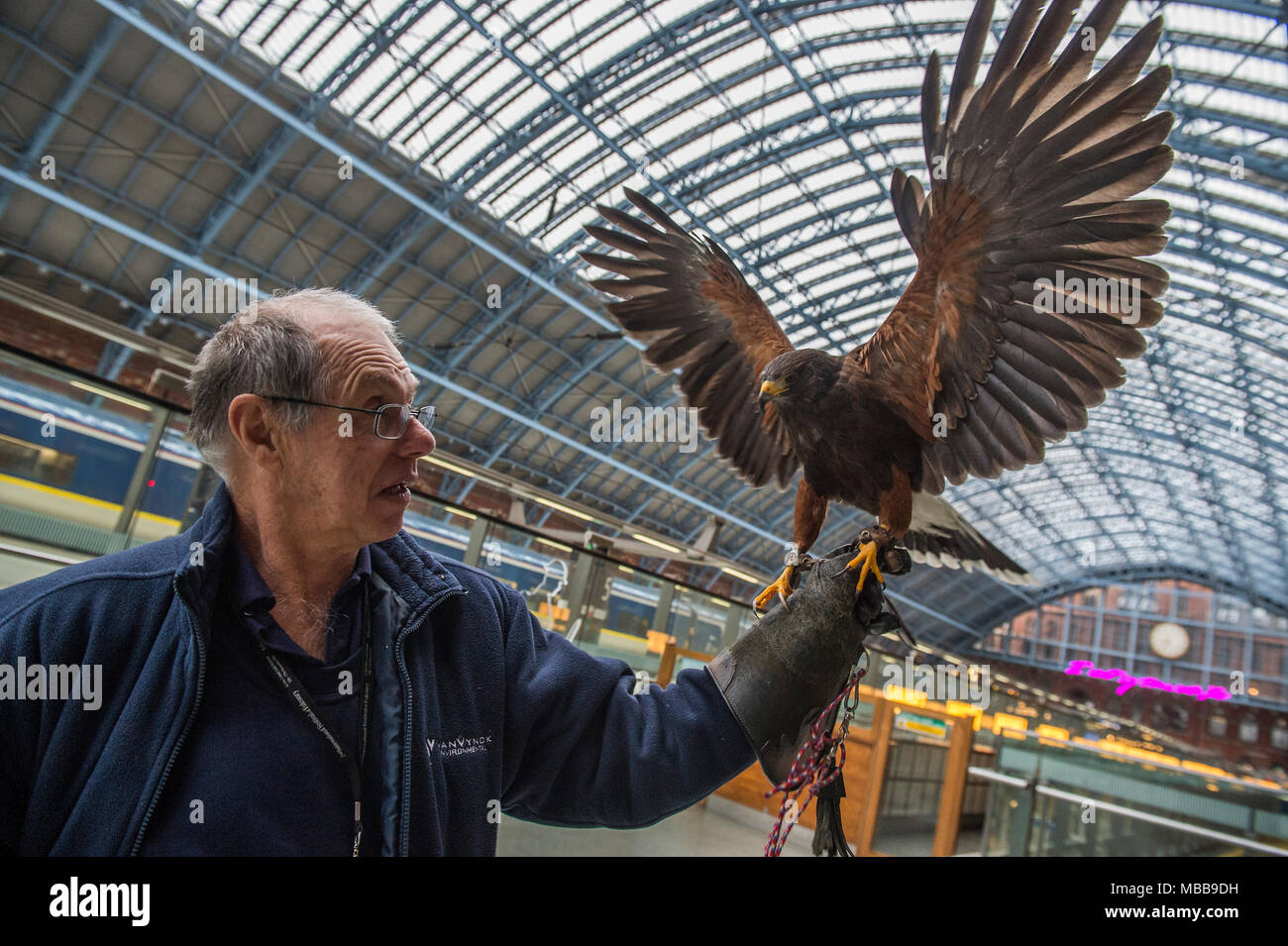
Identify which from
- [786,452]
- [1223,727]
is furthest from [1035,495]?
[786,452]

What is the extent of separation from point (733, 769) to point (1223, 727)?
36121 mm

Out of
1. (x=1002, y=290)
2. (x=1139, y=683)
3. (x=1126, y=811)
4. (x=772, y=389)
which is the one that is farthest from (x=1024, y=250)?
(x=1139, y=683)

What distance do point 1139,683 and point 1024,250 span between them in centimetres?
3490

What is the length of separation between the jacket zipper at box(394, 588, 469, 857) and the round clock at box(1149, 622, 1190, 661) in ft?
121

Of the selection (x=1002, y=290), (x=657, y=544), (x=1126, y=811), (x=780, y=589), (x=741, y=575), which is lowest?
(x=1126, y=811)

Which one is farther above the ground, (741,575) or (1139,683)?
(1139,683)

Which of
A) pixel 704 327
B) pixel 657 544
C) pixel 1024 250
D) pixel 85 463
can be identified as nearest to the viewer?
pixel 1024 250

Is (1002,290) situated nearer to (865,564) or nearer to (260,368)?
(865,564)

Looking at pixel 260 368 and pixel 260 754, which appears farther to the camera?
pixel 260 368

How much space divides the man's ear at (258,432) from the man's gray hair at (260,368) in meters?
0.02

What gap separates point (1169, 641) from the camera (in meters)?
30.6

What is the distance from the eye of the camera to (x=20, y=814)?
878 millimetres

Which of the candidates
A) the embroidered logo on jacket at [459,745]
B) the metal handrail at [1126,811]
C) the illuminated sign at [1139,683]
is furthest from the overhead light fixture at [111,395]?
the illuminated sign at [1139,683]

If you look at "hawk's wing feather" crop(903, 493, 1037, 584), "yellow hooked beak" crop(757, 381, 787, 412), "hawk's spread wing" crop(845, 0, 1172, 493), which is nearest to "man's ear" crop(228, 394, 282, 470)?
"yellow hooked beak" crop(757, 381, 787, 412)
